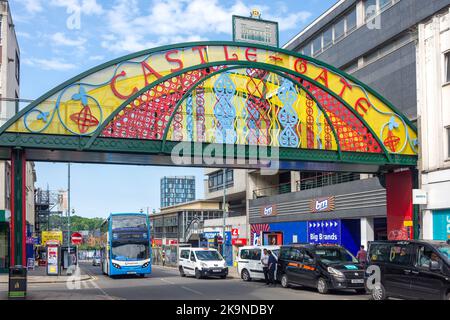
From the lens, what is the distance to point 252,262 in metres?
29.3

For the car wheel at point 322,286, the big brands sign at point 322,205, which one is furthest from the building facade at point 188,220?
the car wheel at point 322,286

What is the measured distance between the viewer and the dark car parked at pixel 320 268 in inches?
821

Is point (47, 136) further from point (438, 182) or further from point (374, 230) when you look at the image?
point (374, 230)

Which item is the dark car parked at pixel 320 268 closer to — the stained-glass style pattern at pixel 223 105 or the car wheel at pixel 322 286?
the car wheel at pixel 322 286

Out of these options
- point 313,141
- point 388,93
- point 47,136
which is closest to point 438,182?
point 313,141

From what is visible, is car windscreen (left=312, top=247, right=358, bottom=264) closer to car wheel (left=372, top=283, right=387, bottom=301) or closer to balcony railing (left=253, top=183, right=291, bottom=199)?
car wheel (left=372, top=283, right=387, bottom=301)

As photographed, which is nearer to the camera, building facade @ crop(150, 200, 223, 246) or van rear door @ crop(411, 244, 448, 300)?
van rear door @ crop(411, 244, 448, 300)

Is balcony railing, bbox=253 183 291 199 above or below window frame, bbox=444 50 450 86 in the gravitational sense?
below

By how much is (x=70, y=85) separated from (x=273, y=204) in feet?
82.4

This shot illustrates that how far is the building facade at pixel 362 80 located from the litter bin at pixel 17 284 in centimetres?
1597

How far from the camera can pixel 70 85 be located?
843 inches

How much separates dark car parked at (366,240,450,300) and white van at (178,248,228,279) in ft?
48.2

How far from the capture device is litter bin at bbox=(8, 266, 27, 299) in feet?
59.8

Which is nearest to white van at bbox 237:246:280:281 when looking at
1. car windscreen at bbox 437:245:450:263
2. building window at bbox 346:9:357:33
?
car windscreen at bbox 437:245:450:263
